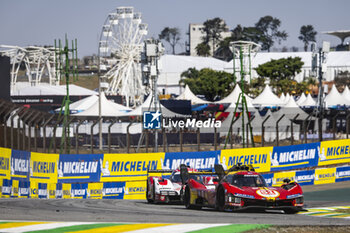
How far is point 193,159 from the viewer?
28891mm

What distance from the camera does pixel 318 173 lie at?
2920cm

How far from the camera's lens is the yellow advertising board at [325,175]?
95.7 feet

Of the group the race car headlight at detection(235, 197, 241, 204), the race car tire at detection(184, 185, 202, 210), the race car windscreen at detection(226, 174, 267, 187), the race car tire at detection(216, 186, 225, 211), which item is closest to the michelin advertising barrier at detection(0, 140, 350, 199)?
the race car tire at detection(184, 185, 202, 210)

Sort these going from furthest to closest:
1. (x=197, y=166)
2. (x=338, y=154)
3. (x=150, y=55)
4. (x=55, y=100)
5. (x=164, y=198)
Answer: (x=55, y=100), (x=150, y=55), (x=338, y=154), (x=197, y=166), (x=164, y=198)

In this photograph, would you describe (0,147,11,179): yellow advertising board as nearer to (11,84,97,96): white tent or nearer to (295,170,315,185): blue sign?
(295,170,315,185): blue sign

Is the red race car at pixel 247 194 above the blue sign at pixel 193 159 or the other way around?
above

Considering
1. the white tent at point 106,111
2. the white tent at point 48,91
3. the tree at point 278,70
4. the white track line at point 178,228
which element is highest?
the tree at point 278,70

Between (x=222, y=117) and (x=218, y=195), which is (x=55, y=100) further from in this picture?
(x=218, y=195)

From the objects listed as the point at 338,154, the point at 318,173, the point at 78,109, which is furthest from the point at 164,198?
the point at 78,109

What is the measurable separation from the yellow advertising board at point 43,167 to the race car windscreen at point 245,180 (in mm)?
13291

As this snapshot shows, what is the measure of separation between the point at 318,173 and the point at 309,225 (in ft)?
60.7

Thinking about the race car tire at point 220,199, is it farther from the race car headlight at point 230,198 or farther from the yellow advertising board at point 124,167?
the yellow advertising board at point 124,167

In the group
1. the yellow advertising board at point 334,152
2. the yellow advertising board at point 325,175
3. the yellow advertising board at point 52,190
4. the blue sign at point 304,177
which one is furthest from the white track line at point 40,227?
the yellow advertising board at point 334,152

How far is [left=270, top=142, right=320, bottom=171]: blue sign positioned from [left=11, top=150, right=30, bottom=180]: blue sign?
11289 millimetres
